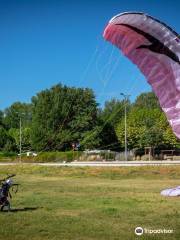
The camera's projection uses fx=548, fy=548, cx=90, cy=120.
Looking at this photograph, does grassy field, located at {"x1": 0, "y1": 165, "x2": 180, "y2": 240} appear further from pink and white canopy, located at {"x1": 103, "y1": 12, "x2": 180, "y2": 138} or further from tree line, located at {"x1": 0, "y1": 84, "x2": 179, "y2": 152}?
tree line, located at {"x1": 0, "y1": 84, "x2": 179, "y2": 152}

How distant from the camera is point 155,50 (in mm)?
10305

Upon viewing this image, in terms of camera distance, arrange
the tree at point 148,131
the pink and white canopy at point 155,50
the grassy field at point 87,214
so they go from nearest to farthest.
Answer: the pink and white canopy at point 155,50 → the grassy field at point 87,214 → the tree at point 148,131

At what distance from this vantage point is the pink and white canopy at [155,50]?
9938 millimetres

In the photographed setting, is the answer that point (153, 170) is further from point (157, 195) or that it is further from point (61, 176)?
point (157, 195)

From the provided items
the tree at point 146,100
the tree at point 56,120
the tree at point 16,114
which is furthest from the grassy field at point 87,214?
the tree at point 146,100

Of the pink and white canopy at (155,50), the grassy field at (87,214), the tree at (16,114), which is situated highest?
the tree at (16,114)

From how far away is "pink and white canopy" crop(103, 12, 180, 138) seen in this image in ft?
32.6

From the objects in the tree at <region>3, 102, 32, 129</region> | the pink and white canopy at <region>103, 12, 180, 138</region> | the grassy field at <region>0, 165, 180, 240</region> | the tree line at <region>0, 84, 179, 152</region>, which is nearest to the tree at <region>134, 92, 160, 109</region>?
the tree at <region>3, 102, 32, 129</region>

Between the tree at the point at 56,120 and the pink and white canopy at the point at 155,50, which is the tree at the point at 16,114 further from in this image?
the pink and white canopy at the point at 155,50

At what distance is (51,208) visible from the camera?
59.9 ft

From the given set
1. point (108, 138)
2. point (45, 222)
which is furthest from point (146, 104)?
point (45, 222)

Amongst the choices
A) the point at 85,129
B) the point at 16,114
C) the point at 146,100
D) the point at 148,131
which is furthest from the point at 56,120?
the point at 146,100

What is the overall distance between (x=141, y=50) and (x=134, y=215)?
7.18 m

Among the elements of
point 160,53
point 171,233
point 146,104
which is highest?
point 146,104
